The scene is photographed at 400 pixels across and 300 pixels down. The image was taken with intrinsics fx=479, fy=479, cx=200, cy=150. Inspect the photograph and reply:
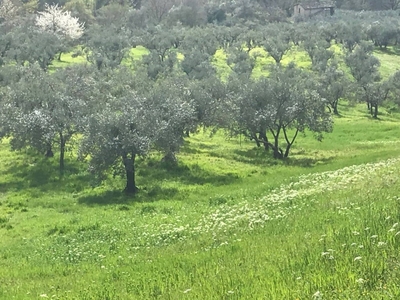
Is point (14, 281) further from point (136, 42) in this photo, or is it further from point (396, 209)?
point (136, 42)

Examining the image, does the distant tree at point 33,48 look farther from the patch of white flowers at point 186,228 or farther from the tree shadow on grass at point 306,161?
the patch of white flowers at point 186,228

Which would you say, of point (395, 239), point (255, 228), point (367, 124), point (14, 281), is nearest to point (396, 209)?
point (395, 239)

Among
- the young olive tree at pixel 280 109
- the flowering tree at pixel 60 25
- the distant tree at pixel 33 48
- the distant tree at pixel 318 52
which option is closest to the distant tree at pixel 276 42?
the distant tree at pixel 318 52

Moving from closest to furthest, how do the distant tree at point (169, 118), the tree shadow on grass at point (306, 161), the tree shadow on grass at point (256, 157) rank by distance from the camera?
the distant tree at point (169, 118) → the tree shadow on grass at point (306, 161) → the tree shadow on grass at point (256, 157)

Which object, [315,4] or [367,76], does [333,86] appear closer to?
[367,76]

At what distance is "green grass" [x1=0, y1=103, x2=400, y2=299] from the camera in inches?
350

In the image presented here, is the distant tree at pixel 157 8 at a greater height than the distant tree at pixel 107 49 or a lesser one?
greater

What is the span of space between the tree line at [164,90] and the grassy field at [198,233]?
3.01m

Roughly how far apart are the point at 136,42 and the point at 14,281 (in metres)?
98.5

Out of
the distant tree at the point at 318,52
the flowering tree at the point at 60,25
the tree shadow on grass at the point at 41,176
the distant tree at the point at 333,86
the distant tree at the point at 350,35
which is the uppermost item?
the flowering tree at the point at 60,25

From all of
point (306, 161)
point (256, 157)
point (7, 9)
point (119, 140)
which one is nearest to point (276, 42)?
point (256, 157)

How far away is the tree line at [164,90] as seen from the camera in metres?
37.3

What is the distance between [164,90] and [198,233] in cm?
3204

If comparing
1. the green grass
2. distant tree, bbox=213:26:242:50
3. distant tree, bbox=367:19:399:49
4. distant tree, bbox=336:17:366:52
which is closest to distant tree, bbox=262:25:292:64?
distant tree, bbox=213:26:242:50
